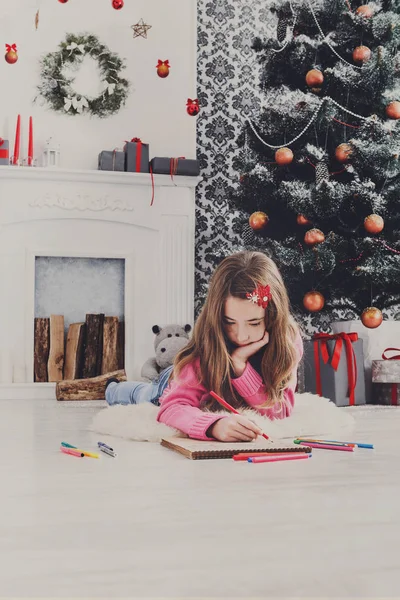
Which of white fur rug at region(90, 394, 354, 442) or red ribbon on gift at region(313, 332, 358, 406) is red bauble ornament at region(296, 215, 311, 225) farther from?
white fur rug at region(90, 394, 354, 442)

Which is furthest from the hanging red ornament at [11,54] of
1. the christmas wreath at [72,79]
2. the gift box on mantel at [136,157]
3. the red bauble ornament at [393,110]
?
the red bauble ornament at [393,110]

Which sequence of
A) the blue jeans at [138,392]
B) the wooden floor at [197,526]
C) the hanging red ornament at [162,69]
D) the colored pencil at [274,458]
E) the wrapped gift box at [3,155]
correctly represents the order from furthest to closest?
the hanging red ornament at [162,69] < the wrapped gift box at [3,155] < the blue jeans at [138,392] < the colored pencil at [274,458] < the wooden floor at [197,526]

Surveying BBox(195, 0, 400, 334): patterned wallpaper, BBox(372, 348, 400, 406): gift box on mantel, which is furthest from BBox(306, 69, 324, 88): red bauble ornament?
BBox(372, 348, 400, 406): gift box on mantel

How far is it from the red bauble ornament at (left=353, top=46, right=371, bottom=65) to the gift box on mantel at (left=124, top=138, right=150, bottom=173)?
1.27 m

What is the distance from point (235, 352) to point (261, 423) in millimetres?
228

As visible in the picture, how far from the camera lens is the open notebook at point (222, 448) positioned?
1.80m

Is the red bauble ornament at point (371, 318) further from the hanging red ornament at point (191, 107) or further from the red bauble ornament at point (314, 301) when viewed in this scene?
the hanging red ornament at point (191, 107)

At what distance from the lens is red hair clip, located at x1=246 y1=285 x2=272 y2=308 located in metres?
1.96

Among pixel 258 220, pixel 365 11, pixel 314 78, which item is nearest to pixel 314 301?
pixel 258 220

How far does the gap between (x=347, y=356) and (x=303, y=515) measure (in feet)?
8.21

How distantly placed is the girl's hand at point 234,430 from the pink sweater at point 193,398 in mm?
31

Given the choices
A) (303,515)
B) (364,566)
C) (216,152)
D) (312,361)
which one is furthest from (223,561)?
(216,152)

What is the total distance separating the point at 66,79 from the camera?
4.41 m

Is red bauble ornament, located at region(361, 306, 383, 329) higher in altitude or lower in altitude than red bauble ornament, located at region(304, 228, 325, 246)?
lower
